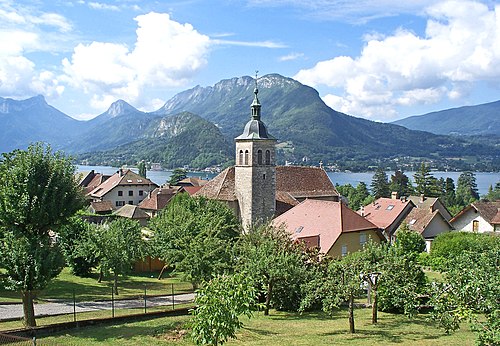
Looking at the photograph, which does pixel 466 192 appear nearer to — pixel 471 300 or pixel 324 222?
pixel 324 222

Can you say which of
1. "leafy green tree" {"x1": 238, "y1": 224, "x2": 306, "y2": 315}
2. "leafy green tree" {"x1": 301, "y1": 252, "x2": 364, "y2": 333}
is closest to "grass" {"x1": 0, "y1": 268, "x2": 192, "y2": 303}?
"leafy green tree" {"x1": 238, "y1": 224, "x2": 306, "y2": 315}

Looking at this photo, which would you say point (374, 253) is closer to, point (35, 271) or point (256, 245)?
point (256, 245)

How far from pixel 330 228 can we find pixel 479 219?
899 inches

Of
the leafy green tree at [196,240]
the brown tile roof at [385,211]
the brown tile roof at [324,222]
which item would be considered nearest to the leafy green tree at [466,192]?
the brown tile roof at [385,211]

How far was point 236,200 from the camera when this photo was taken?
45.9 m

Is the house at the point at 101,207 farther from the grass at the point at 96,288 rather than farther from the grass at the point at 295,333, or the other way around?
the grass at the point at 295,333

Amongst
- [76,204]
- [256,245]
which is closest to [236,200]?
[256,245]

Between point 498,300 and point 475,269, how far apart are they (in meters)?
1.72

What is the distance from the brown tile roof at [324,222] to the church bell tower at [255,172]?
3.74 meters

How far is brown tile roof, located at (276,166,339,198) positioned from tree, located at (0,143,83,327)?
32.7 metres

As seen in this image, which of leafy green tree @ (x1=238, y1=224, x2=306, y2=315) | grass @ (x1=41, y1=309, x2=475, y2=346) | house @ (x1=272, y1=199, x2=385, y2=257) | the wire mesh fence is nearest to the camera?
grass @ (x1=41, y1=309, x2=475, y2=346)

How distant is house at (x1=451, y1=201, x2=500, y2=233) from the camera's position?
50.7 meters

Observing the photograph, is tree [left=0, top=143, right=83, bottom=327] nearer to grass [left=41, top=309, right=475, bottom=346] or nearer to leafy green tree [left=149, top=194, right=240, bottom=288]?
A: grass [left=41, top=309, right=475, bottom=346]

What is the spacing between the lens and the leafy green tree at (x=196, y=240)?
2508 cm
